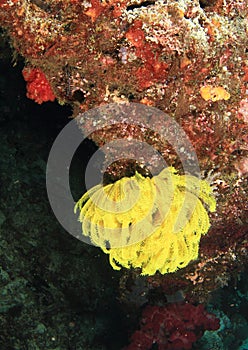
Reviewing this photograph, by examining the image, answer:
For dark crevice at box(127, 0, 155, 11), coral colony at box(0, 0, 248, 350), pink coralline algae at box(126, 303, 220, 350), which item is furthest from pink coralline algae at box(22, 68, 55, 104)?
pink coralline algae at box(126, 303, 220, 350)

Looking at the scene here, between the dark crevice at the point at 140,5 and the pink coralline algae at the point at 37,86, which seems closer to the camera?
the dark crevice at the point at 140,5

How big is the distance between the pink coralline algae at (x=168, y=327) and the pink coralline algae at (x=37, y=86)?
362 cm

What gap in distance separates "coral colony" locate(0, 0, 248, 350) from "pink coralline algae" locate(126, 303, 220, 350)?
182 centimetres

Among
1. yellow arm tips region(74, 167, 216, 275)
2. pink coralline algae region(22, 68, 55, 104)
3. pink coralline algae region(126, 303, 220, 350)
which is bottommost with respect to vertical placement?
pink coralline algae region(126, 303, 220, 350)

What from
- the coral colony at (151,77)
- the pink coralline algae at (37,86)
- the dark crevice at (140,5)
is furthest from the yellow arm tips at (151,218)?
the dark crevice at (140,5)

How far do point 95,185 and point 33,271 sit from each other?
132 centimetres

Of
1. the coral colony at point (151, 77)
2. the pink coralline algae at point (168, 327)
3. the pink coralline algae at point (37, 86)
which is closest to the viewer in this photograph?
the coral colony at point (151, 77)

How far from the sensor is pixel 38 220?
14.4ft

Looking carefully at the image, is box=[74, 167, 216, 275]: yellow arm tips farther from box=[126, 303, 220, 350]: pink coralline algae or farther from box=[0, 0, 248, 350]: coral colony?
box=[126, 303, 220, 350]: pink coralline algae

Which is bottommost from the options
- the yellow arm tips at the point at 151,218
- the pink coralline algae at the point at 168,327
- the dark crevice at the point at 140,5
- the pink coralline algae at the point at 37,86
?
the pink coralline algae at the point at 168,327

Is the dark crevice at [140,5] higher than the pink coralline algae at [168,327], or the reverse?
the dark crevice at [140,5]

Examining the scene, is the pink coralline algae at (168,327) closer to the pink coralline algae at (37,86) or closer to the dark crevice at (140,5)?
the pink coralline algae at (37,86)

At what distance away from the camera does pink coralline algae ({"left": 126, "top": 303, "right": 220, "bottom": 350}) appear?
5.43 meters

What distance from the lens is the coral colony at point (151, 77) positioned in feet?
11.9
